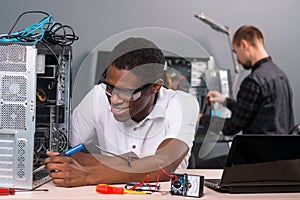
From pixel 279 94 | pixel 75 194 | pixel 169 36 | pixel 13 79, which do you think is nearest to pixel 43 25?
pixel 13 79

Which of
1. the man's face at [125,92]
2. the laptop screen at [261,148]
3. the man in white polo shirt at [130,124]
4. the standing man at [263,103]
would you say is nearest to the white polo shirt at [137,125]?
the man in white polo shirt at [130,124]

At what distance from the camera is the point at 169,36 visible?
1.71 m

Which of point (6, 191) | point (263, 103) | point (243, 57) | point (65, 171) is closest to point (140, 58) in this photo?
point (65, 171)

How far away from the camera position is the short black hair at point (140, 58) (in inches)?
65.2

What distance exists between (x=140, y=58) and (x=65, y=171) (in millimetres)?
444

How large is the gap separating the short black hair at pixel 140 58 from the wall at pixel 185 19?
2425 mm

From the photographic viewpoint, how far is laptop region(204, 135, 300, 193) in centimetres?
144

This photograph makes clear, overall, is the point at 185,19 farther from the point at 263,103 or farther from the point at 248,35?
the point at 263,103

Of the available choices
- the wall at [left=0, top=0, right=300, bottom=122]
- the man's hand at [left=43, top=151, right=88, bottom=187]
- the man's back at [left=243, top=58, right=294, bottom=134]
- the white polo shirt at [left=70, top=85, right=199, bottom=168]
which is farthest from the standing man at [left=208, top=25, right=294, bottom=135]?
the man's hand at [left=43, top=151, right=88, bottom=187]

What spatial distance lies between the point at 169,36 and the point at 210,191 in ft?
1.76

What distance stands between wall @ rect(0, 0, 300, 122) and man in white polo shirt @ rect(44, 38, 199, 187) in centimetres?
220

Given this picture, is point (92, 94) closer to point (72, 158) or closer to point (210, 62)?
point (72, 158)

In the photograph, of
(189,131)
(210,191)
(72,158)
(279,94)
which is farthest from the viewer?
(279,94)

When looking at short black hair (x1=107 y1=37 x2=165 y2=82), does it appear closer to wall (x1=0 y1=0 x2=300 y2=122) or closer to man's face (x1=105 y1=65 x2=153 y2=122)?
man's face (x1=105 y1=65 x2=153 y2=122)
